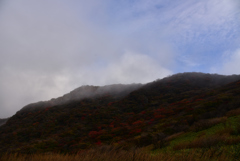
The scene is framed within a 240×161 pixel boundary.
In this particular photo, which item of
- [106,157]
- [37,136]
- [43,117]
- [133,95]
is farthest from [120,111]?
[106,157]

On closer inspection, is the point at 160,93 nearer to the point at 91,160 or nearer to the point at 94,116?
the point at 94,116

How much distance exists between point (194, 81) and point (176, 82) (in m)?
5.86

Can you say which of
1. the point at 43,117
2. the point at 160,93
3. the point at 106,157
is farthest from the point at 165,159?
the point at 43,117

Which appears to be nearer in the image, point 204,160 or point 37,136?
point 204,160

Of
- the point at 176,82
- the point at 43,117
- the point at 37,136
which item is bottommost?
the point at 37,136

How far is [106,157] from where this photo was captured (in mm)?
3615

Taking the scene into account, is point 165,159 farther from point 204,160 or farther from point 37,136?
point 37,136

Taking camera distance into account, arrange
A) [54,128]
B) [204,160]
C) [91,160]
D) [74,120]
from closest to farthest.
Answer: [204,160]
[91,160]
[54,128]
[74,120]

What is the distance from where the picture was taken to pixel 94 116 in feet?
125

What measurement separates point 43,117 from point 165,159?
49.1m


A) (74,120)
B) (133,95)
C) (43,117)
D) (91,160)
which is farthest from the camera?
(133,95)

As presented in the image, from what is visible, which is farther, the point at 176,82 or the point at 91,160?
the point at 176,82

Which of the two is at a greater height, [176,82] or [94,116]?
[176,82]

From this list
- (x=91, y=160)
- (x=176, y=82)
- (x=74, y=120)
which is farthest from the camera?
(x=176, y=82)
